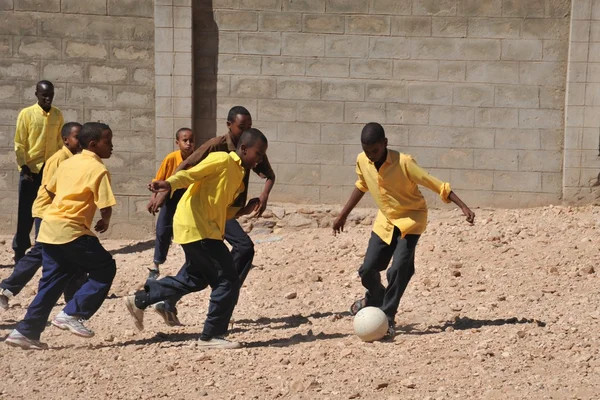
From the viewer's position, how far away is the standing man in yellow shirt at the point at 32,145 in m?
9.66

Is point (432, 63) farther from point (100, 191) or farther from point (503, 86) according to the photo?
point (100, 191)

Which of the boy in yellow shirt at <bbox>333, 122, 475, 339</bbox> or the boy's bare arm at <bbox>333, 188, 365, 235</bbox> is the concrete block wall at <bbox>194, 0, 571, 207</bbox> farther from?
the boy in yellow shirt at <bbox>333, 122, 475, 339</bbox>

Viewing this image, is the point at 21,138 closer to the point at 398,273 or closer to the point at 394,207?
the point at 394,207

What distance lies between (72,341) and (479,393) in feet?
9.93

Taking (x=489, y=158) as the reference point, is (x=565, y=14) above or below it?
above

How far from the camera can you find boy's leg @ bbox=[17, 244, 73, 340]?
6.56 meters

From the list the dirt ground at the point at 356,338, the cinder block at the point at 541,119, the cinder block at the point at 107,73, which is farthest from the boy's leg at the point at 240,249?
the cinder block at the point at 541,119

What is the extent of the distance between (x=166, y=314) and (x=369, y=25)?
16.3 feet

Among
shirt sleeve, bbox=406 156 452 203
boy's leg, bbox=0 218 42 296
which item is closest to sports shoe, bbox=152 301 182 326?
boy's leg, bbox=0 218 42 296

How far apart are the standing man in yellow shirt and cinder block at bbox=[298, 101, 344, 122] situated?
9.05 feet

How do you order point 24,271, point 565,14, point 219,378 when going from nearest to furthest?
point 219,378 → point 24,271 → point 565,14

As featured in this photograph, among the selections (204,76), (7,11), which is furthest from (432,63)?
(7,11)

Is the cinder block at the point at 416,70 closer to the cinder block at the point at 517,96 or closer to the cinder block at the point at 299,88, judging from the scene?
the cinder block at the point at 517,96

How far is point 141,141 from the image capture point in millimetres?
11148
